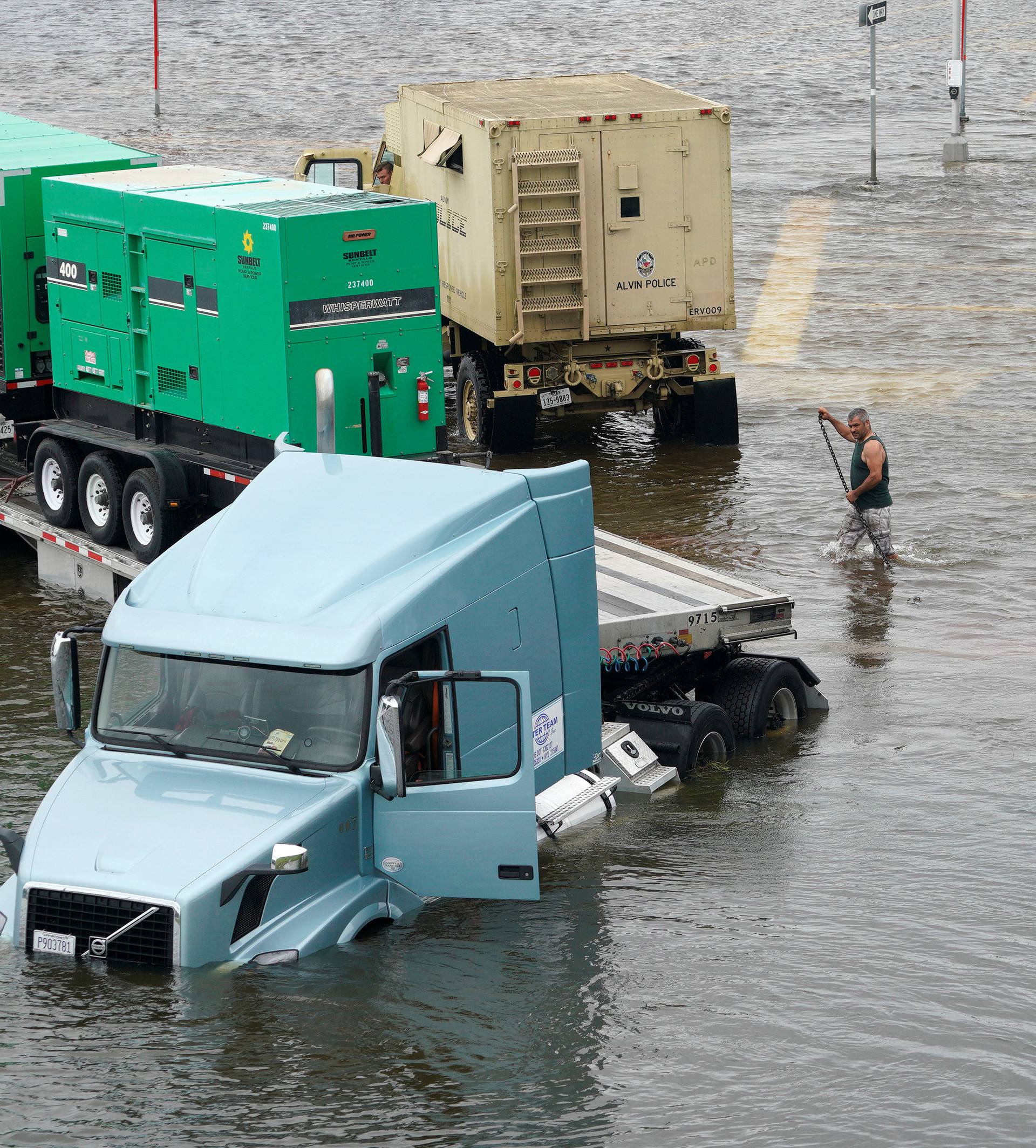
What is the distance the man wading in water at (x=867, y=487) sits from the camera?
51.8 feet

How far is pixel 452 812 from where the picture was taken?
8.57 m

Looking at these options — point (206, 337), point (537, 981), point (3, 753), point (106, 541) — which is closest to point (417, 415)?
point (206, 337)

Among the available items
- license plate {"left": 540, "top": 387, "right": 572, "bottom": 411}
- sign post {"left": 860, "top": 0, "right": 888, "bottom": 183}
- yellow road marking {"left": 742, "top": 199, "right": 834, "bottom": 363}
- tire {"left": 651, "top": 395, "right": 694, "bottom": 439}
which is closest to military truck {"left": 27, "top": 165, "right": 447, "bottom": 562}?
license plate {"left": 540, "top": 387, "right": 572, "bottom": 411}

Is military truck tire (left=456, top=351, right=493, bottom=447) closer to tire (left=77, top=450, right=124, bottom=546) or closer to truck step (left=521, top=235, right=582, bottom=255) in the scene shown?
truck step (left=521, top=235, right=582, bottom=255)

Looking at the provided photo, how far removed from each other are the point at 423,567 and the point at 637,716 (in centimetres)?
338

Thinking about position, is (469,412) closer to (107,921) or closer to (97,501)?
(97,501)

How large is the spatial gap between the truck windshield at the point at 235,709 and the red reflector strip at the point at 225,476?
5.16m

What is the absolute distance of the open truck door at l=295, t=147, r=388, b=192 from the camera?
71.7 feet

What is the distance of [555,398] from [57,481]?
5.84 meters

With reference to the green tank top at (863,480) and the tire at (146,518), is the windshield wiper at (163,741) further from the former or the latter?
the green tank top at (863,480)

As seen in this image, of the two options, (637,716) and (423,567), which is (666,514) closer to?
(637,716)

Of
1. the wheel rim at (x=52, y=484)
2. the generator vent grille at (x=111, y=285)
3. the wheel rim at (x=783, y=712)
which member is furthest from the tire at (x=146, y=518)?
the wheel rim at (x=783, y=712)

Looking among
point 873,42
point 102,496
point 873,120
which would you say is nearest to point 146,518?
point 102,496

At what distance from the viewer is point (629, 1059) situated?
8.20 m
